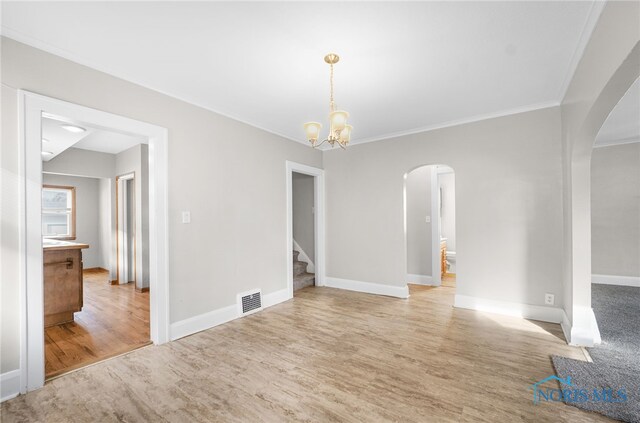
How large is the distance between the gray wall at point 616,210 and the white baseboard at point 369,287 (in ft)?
13.6

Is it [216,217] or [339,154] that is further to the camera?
[339,154]

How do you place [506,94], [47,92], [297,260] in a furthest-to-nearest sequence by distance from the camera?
[297,260], [506,94], [47,92]

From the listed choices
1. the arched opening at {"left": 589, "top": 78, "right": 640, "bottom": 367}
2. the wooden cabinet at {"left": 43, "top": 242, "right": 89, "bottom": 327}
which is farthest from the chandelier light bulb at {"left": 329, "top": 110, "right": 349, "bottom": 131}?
the arched opening at {"left": 589, "top": 78, "right": 640, "bottom": 367}

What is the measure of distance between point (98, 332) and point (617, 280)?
833 cm

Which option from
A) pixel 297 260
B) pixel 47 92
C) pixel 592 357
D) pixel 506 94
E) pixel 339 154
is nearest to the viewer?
pixel 47 92

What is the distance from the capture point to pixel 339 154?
509 cm

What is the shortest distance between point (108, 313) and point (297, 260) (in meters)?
3.20

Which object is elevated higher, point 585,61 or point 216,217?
point 585,61

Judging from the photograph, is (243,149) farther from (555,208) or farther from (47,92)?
(555,208)

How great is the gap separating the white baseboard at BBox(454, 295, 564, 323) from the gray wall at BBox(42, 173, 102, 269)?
26.8 ft

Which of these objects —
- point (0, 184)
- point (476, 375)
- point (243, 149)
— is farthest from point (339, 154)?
point (0, 184)

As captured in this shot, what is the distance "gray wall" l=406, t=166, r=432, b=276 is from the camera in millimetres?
5324
